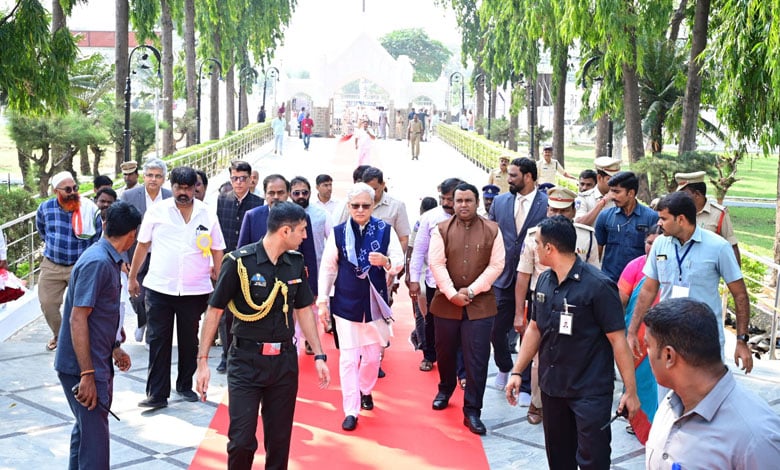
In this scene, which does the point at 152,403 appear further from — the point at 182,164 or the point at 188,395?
the point at 182,164

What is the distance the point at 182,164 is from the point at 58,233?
12.8 meters

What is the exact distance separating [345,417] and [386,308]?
2.84 ft

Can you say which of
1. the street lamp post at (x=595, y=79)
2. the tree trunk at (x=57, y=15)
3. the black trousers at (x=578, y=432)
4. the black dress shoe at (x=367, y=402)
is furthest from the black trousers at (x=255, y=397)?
the tree trunk at (x=57, y=15)

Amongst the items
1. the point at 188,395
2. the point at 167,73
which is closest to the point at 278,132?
the point at 167,73

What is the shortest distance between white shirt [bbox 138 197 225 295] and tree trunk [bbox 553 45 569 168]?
17.7 m

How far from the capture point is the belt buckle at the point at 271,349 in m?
5.50

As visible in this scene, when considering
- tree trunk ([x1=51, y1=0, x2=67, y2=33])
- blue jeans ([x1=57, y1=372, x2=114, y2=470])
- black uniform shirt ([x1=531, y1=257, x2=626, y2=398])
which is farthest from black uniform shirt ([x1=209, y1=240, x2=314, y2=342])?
tree trunk ([x1=51, y1=0, x2=67, y2=33])

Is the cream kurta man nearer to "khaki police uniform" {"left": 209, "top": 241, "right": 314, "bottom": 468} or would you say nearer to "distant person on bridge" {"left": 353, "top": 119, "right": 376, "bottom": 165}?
"khaki police uniform" {"left": 209, "top": 241, "right": 314, "bottom": 468}

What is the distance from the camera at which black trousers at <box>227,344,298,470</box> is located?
18.0 ft

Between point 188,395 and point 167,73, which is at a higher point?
point 167,73

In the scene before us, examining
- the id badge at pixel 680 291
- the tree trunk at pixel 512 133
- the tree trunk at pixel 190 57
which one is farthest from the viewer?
the tree trunk at pixel 512 133

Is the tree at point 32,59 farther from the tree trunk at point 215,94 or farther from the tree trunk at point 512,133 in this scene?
the tree trunk at point 512,133

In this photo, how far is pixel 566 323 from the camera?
5.29m

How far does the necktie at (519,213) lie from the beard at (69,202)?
3.86 metres
